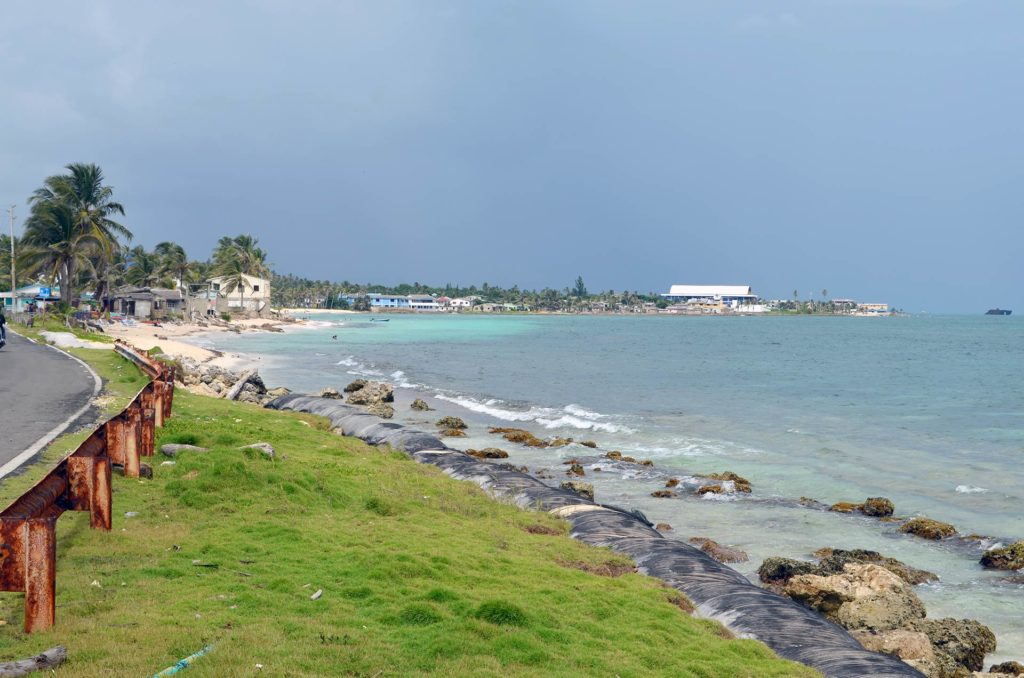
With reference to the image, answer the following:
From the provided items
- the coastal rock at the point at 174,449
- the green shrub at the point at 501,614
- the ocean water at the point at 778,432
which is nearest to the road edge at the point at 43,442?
the coastal rock at the point at 174,449

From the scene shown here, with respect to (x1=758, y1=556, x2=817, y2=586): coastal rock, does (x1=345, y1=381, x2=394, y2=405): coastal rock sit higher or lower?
lower

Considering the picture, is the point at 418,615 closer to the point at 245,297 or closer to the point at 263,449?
the point at 263,449

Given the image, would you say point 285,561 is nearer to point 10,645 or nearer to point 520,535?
point 10,645

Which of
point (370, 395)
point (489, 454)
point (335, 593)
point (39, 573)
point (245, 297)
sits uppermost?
point (245, 297)

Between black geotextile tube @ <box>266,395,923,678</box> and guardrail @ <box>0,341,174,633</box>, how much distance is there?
23.6 ft

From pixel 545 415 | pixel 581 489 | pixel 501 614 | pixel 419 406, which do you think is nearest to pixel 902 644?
pixel 501 614

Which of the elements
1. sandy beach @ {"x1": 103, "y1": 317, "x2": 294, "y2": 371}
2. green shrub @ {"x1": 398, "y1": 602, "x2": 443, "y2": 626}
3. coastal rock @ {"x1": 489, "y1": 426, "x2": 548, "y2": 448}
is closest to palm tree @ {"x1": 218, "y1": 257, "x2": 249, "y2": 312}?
sandy beach @ {"x1": 103, "y1": 317, "x2": 294, "y2": 371}

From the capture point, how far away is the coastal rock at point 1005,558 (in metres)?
15.1

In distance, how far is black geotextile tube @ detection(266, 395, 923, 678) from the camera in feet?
29.3

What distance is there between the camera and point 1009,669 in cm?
1010

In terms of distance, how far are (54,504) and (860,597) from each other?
1064 cm

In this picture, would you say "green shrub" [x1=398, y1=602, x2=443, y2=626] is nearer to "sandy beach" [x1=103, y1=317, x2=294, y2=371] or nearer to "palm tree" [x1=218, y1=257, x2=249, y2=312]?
"sandy beach" [x1=103, y1=317, x2=294, y2=371]

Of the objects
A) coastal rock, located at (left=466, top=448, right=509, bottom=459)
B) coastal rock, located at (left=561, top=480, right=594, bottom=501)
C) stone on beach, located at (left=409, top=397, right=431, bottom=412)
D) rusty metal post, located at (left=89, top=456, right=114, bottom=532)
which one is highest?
rusty metal post, located at (left=89, top=456, right=114, bottom=532)

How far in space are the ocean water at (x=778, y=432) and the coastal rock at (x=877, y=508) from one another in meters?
0.48
